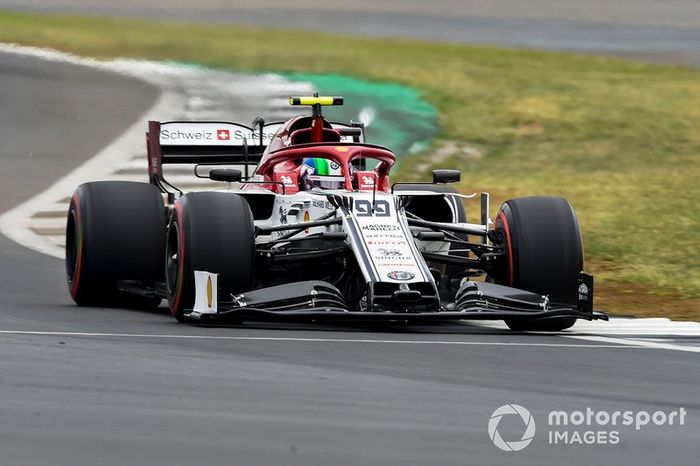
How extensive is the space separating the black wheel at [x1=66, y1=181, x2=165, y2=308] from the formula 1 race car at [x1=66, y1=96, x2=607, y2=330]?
0.01 metres

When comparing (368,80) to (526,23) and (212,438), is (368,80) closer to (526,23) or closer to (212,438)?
(526,23)

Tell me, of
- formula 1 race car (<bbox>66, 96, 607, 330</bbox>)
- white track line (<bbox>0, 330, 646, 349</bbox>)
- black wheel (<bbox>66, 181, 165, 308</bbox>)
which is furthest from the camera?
black wheel (<bbox>66, 181, 165, 308</bbox>)

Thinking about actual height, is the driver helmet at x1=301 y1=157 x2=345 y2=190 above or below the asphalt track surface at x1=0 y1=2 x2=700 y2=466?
above

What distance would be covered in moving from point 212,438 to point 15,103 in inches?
875

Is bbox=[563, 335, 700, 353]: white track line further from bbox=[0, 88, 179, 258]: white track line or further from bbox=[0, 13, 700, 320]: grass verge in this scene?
bbox=[0, 88, 179, 258]: white track line

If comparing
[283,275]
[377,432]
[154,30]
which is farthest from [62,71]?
[377,432]

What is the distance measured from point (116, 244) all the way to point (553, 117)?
54.5 feet

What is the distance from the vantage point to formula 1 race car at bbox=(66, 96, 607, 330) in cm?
1138

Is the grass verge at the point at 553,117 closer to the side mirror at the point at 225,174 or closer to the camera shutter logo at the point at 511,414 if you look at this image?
the side mirror at the point at 225,174

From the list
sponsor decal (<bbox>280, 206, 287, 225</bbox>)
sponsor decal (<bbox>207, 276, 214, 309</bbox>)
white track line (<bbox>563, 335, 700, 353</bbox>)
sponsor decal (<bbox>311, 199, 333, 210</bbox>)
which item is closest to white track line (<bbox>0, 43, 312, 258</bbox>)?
sponsor decal (<bbox>280, 206, 287, 225</bbox>)

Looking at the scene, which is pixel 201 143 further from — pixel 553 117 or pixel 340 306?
pixel 553 117

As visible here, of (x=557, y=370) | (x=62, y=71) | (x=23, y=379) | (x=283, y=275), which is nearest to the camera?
(x=23, y=379)

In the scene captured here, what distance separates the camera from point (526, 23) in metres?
45.5

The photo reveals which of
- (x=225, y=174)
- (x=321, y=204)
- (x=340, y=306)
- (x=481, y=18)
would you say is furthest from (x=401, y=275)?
(x=481, y=18)
